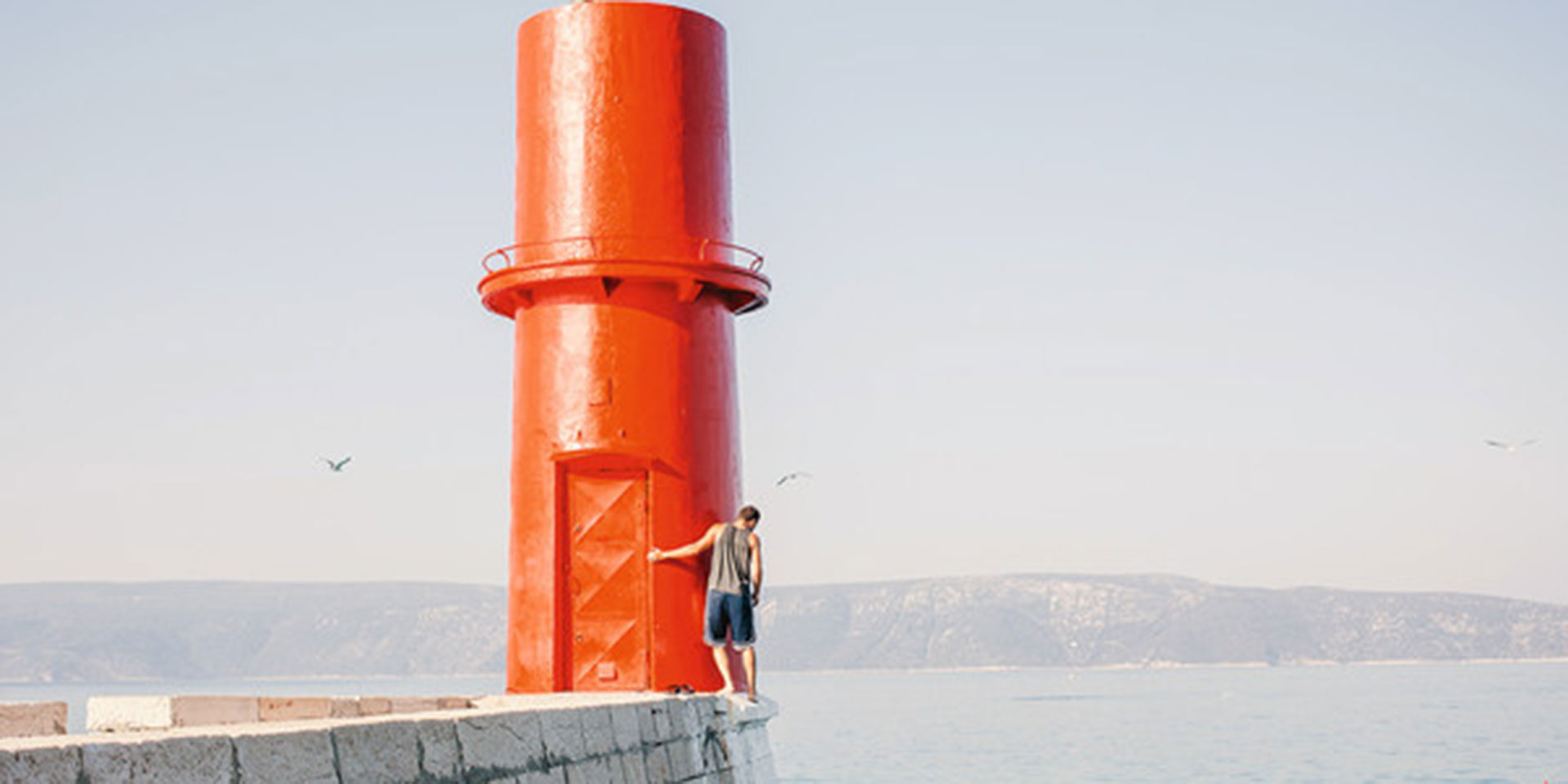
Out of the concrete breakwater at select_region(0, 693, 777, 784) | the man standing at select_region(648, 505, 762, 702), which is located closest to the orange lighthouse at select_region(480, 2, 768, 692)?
the man standing at select_region(648, 505, 762, 702)

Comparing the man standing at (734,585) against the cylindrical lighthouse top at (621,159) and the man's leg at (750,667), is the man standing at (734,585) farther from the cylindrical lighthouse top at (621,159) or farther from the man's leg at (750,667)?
the cylindrical lighthouse top at (621,159)

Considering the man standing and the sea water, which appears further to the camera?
the sea water

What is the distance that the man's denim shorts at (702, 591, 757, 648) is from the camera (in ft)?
39.7

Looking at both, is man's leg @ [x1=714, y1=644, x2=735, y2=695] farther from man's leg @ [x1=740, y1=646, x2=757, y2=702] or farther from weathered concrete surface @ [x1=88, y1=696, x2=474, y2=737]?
weathered concrete surface @ [x1=88, y1=696, x2=474, y2=737]

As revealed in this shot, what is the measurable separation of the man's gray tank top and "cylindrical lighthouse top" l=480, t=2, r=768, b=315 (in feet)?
5.85

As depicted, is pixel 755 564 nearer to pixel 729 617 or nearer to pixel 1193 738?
pixel 729 617

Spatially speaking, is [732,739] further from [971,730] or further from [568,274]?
[971,730]

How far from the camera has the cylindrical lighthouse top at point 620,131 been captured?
1252 cm

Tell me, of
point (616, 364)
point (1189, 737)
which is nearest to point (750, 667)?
point (616, 364)

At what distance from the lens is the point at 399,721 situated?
6.30 meters

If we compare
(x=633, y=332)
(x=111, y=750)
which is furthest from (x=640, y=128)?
(x=111, y=750)

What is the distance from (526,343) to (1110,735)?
7422 centimetres

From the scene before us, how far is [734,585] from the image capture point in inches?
475

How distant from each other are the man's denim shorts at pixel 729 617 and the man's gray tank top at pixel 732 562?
5 centimetres
